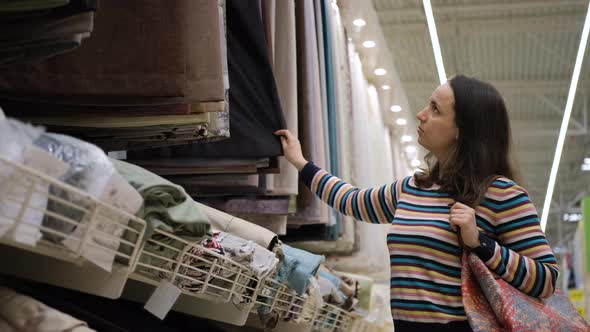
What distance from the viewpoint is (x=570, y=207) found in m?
18.6

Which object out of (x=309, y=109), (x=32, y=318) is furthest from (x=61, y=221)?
(x=309, y=109)

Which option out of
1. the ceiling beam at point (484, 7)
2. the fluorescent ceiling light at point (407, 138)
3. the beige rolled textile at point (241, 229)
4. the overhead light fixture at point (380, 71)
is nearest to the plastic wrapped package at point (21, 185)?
the beige rolled textile at point (241, 229)

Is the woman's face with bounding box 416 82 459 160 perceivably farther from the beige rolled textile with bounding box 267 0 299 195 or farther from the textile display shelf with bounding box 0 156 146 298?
the textile display shelf with bounding box 0 156 146 298

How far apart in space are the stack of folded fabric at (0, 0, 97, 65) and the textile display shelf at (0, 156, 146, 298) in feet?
1.09

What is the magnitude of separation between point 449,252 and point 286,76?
3.65 ft

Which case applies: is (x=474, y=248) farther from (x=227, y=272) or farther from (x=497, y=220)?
(x=227, y=272)

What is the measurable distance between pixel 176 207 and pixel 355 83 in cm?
351

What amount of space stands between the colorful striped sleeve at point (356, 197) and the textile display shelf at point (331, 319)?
1.17ft

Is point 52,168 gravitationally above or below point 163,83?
below

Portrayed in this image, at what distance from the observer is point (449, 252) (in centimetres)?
204

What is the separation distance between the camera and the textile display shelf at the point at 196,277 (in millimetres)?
1312

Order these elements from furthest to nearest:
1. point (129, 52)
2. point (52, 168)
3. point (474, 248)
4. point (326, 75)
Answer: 1. point (326, 75)
2. point (474, 248)
3. point (129, 52)
4. point (52, 168)

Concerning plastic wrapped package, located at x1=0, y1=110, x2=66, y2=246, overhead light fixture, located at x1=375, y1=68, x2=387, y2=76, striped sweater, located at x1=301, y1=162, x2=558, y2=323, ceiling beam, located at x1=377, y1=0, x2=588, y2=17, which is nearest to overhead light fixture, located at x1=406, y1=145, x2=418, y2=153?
ceiling beam, located at x1=377, y1=0, x2=588, y2=17

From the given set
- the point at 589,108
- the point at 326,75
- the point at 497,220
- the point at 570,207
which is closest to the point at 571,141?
the point at 589,108
